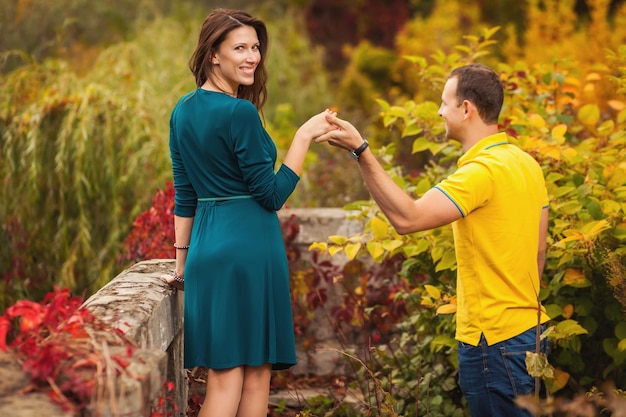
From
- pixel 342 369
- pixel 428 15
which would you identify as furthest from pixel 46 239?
pixel 428 15

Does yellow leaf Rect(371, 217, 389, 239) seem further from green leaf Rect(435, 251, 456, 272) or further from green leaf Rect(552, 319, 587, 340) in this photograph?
green leaf Rect(552, 319, 587, 340)

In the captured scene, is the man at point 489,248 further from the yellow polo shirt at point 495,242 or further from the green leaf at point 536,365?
the green leaf at point 536,365

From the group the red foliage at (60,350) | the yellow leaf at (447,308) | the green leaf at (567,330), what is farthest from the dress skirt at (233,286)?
the green leaf at (567,330)

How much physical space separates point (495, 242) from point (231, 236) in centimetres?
86

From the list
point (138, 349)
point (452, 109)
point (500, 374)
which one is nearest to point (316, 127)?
point (452, 109)

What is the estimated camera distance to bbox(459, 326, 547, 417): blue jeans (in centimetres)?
274

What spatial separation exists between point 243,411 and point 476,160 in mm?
1147

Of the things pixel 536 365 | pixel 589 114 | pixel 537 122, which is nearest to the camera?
pixel 536 365

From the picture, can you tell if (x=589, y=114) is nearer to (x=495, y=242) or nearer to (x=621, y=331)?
(x=621, y=331)

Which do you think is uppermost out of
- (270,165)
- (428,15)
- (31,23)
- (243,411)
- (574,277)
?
(428,15)

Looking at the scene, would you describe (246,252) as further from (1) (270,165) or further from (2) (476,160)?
(2) (476,160)

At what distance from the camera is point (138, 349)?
2.13 metres

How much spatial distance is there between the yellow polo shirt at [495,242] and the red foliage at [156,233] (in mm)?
1816

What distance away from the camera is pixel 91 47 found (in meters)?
12.6
